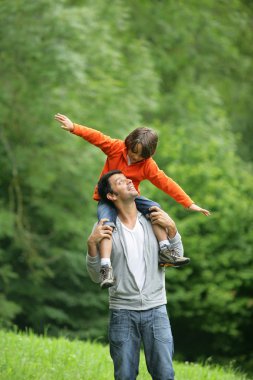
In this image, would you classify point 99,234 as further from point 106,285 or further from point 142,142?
point 142,142

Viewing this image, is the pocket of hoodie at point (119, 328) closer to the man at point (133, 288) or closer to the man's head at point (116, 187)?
the man at point (133, 288)

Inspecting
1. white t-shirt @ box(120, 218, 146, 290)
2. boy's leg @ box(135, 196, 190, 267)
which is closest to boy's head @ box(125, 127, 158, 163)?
boy's leg @ box(135, 196, 190, 267)

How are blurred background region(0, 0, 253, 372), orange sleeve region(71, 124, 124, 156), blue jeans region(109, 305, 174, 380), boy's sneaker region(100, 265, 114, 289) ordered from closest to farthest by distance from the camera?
boy's sneaker region(100, 265, 114, 289)
blue jeans region(109, 305, 174, 380)
orange sleeve region(71, 124, 124, 156)
blurred background region(0, 0, 253, 372)

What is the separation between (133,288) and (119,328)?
0.94 feet

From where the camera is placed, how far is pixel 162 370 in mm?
5148

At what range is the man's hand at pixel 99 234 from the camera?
514cm

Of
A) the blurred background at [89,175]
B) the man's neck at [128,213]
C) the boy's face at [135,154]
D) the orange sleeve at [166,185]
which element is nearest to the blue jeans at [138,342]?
the man's neck at [128,213]

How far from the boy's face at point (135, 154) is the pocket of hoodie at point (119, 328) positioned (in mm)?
1106

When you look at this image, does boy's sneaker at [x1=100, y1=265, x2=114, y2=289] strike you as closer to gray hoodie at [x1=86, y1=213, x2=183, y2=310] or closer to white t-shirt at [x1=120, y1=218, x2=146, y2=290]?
gray hoodie at [x1=86, y1=213, x2=183, y2=310]

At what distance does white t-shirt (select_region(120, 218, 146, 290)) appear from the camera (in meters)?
5.27

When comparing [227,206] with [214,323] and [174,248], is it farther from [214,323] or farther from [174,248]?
[174,248]

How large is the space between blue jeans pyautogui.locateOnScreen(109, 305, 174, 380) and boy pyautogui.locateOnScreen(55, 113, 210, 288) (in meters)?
0.34

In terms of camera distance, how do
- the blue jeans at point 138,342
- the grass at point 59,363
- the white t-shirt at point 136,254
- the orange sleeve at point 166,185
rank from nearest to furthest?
the blue jeans at point 138,342, the white t-shirt at point 136,254, the orange sleeve at point 166,185, the grass at point 59,363

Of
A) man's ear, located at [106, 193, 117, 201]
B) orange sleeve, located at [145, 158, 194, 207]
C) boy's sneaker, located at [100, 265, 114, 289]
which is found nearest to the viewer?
boy's sneaker, located at [100, 265, 114, 289]
